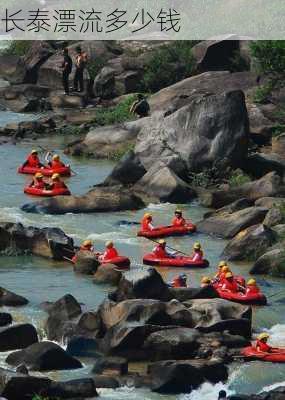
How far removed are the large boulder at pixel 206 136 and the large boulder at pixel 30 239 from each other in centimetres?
1010

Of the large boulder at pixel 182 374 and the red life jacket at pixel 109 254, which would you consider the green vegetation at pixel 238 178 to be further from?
the large boulder at pixel 182 374

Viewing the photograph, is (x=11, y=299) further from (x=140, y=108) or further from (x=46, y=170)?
(x=140, y=108)

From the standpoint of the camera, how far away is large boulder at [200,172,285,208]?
172ft

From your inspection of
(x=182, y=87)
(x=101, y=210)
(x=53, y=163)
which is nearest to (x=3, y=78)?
(x=182, y=87)

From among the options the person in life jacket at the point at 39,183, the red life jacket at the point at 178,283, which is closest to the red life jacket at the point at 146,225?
the person in life jacket at the point at 39,183

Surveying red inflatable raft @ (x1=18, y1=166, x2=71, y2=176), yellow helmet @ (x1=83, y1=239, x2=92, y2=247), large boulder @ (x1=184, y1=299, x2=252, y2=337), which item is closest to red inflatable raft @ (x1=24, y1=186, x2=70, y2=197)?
red inflatable raft @ (x1=18, y1=166, x2=71, y2=176)

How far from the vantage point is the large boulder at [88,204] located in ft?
169

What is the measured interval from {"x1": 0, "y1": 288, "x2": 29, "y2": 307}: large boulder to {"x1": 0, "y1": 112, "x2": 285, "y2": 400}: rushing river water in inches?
9.4

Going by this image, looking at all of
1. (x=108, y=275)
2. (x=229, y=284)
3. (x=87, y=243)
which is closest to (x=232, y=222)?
(x=87, y=243)

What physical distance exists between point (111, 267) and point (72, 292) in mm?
1506

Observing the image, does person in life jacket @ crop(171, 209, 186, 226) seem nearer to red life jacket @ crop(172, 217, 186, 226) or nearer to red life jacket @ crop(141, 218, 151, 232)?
red life jacket @ crop(172, 217, 186, 226)

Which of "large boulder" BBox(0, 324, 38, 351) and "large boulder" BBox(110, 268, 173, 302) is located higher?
"large boulder" BBox(110, 268, 173, 302)

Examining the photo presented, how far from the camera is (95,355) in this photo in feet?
119

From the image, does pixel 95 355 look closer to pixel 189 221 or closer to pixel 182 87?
pixel 189 221
